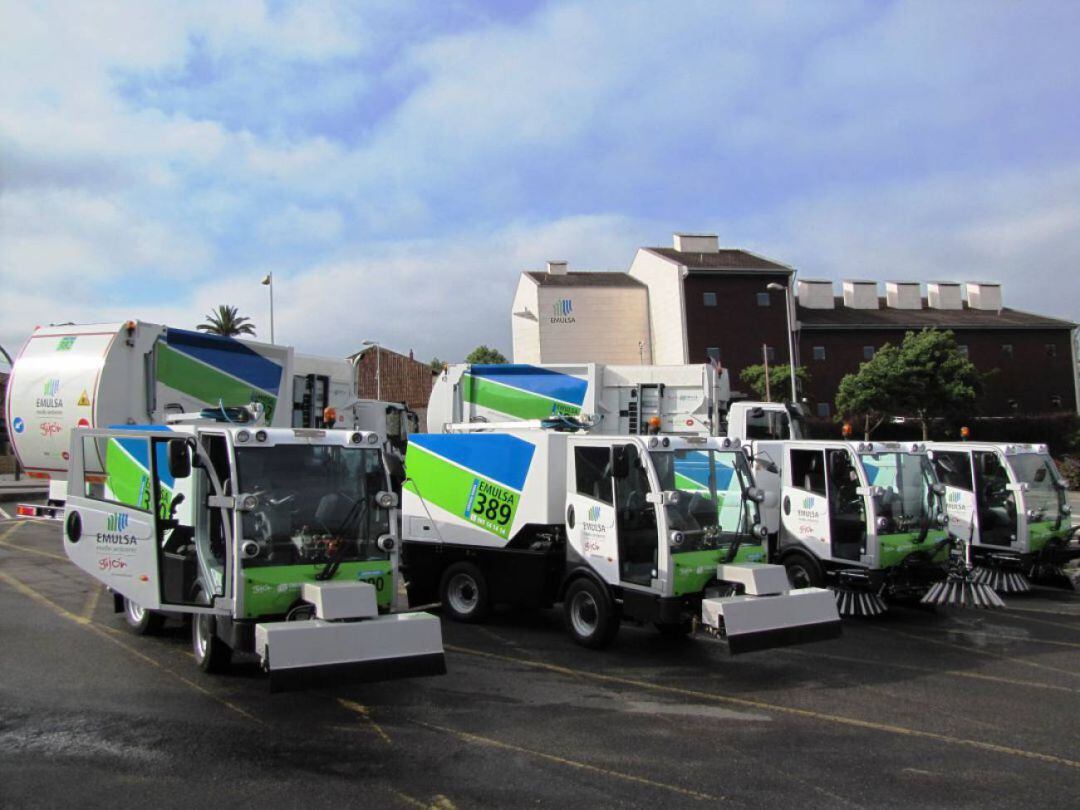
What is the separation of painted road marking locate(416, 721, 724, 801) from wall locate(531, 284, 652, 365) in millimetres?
48795

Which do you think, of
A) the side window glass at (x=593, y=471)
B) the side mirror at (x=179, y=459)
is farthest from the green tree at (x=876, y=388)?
the side mirror at (x=179, y=459)

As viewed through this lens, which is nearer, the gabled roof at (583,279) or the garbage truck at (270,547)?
the garbage truck at (270,547)

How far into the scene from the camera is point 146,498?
322 inches

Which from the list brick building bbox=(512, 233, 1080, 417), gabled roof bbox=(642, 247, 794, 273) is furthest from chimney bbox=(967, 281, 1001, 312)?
gabled roof bbox=(642, 247, 794, 273)

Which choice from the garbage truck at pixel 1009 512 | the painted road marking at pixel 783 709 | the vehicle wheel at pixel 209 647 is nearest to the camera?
the painted road marking at pixel 783 709

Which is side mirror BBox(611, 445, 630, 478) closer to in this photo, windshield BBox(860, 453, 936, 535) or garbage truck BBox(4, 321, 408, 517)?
windshield BBox(860, 453, 936, 535)

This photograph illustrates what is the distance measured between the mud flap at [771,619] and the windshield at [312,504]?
10.1ft

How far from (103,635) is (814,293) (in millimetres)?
55269

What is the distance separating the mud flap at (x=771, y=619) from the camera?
7.73 m

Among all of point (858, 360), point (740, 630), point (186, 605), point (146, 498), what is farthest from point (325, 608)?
point (858, 360)

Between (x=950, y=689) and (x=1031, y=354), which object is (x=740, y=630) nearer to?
(x=950, y=689)

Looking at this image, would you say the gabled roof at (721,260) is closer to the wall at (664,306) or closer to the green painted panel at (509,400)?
the wall at (664,306)

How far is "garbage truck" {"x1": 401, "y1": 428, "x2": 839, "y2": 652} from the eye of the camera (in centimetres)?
831

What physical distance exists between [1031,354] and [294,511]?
2460 inches
